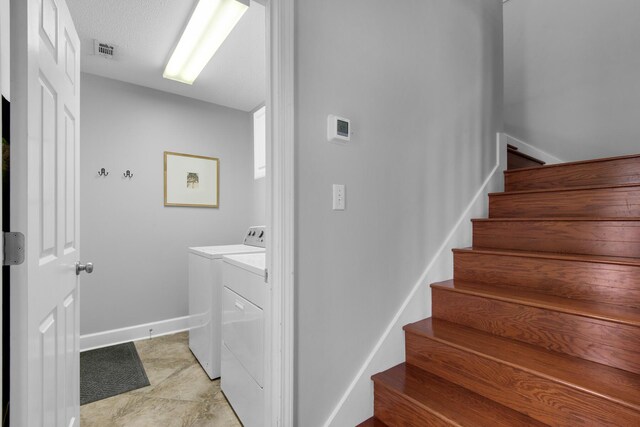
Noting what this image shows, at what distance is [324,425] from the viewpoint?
1261mm

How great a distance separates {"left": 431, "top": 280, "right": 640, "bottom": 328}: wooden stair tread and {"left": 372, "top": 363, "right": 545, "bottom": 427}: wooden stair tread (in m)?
0.43

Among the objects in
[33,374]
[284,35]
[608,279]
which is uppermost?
[284,35]

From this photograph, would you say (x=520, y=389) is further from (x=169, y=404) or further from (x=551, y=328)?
(x=169, y=404)

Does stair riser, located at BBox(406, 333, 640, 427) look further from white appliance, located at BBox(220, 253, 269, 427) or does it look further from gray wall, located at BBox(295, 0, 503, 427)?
white appliance, located at BBox(220, 253, 269, 427)

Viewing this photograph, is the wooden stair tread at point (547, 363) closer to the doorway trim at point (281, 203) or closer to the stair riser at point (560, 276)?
the stair riser at point (560, 276)

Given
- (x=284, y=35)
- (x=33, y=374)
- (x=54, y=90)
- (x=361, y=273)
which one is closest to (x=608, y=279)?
(x=361, y=273)

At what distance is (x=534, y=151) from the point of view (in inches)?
120

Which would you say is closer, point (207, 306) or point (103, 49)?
point (207, 306)

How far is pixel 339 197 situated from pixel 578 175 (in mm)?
1741

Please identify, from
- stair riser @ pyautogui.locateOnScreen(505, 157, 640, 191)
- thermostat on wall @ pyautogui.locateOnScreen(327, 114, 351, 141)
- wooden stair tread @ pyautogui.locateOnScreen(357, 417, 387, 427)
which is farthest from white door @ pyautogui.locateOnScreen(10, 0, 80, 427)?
stair riser @ pyautogui.locateOnScreen(505, 157, 640, 191)

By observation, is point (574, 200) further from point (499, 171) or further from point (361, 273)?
point (361, 273)

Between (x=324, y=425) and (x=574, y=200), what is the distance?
1.79 metres

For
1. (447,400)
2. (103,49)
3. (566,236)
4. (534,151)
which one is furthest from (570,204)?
(103,49)

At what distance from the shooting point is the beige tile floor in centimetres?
168
